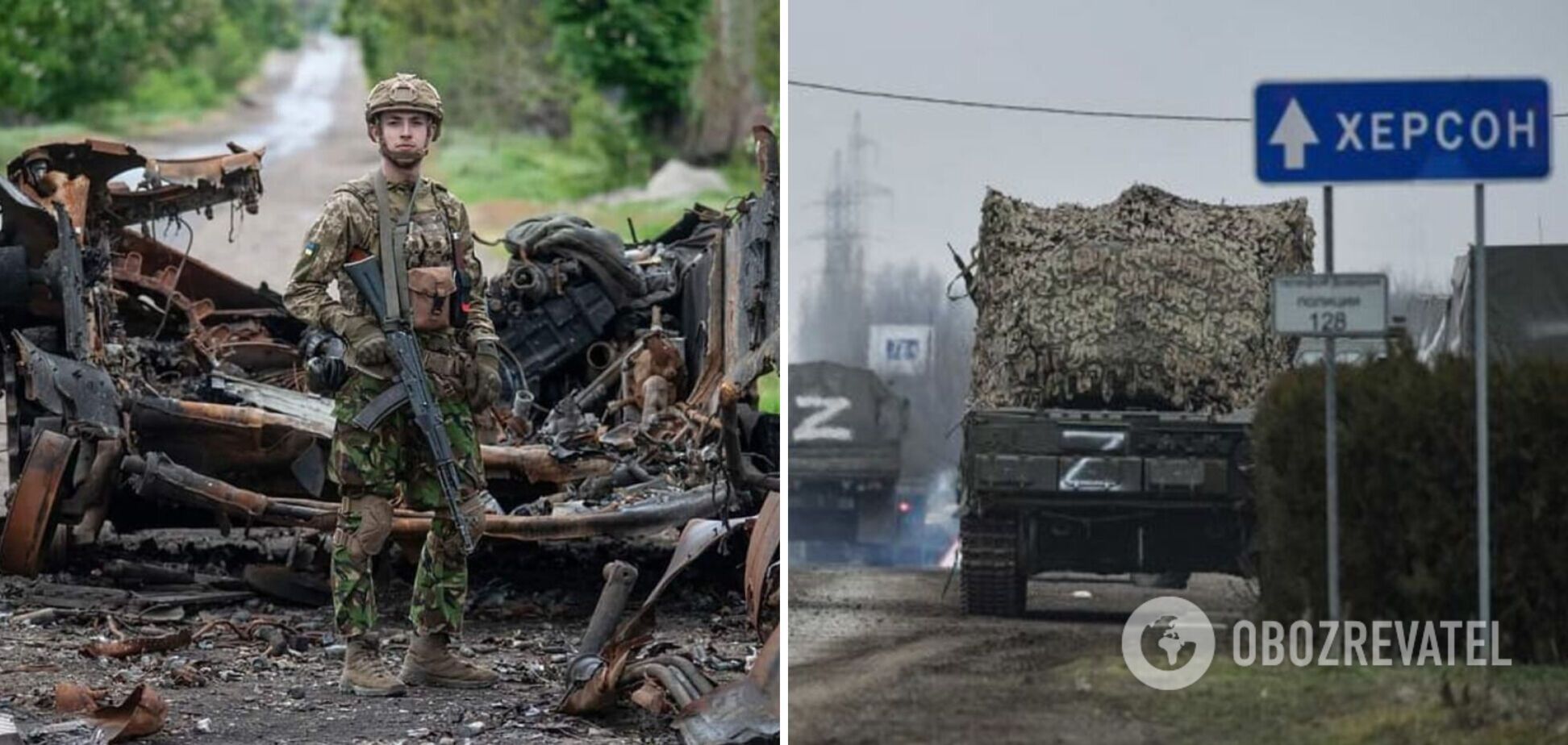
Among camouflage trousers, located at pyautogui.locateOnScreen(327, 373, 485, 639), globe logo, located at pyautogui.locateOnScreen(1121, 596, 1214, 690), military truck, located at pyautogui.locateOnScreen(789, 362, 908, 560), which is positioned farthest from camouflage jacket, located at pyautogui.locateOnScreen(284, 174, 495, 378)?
globe logo, located at pyautogui.locateOnScreen(1121, 596, 1214, 690)

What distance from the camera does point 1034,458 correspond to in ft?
19.0

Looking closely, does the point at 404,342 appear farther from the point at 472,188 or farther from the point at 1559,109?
the point at 472,188

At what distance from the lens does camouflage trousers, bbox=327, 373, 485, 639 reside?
25.4 feet

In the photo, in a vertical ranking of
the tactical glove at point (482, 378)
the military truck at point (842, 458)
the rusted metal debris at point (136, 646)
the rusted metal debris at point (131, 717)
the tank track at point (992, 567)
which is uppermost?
the tactical glove at point (482, 378)

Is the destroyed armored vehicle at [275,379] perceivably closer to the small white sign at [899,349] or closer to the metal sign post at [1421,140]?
the small white sign at [899,349]

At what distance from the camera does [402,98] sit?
299 inches

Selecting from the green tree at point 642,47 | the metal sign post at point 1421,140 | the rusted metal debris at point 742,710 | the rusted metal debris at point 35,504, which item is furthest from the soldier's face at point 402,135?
the green tree at point 642,47

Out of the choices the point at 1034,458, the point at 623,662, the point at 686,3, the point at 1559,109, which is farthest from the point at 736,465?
the point at 686,3

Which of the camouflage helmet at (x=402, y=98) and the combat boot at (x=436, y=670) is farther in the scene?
the combat boot at (x=436, y=670)

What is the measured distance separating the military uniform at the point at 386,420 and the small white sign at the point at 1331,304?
3.02 metres

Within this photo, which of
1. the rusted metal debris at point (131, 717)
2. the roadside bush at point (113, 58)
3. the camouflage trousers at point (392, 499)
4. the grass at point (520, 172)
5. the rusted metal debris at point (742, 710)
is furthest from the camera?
the roadside bush at point (113, 58)

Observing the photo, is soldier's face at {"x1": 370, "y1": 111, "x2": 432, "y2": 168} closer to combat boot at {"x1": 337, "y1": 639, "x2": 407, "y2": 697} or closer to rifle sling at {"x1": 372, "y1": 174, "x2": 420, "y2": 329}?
rifle sling at {"x1": 372, "y1": 174, "x2": 420, "y2": 329}

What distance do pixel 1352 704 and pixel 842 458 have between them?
1227 mm

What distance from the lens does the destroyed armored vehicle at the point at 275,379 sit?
29.7 feet
